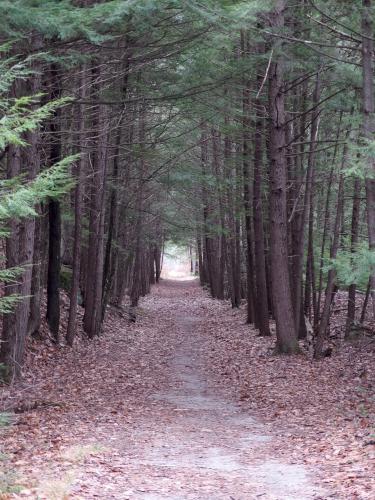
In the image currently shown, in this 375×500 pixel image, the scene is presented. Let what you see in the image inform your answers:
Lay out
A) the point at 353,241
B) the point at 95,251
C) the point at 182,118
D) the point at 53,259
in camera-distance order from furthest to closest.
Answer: the point at 95,251 < the point at 182,118 < the point at 353,241 < the point at 53,259

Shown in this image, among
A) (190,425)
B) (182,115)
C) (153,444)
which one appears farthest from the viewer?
(182,115)

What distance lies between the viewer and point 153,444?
789cm

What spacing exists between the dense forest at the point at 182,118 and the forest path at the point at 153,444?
1.64 metres

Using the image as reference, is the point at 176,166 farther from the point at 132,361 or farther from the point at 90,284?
the point at 132,361

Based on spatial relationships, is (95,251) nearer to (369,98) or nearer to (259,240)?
(259,240)

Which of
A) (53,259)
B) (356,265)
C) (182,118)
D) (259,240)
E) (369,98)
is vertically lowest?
(53,259)

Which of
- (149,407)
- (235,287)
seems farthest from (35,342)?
(235,287)

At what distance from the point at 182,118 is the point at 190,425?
9770 millimetres

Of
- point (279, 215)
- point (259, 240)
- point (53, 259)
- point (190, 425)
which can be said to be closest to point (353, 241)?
point (279, 215)

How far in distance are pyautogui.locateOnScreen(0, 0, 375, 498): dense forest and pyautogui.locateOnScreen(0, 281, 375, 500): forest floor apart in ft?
3.60

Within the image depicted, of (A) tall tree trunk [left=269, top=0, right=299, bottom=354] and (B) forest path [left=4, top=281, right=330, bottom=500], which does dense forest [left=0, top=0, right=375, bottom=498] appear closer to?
(A) tall tree trunk [left=269, top=0, right=299, bottom=354]

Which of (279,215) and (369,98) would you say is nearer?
(369,98)

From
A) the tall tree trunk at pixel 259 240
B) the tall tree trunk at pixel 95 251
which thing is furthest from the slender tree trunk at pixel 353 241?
the tall tree trunk at pixel 95 251

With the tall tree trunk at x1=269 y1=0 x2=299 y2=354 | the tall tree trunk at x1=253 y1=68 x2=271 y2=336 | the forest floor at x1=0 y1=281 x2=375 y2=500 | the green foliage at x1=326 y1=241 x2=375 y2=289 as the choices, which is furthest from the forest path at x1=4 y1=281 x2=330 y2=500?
the tall tree trunk at x1=253 y1=68 x2=271 y2=336
